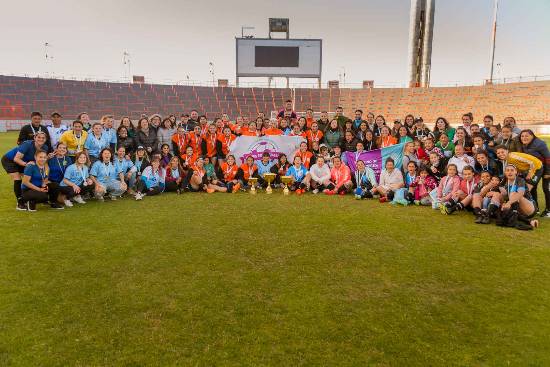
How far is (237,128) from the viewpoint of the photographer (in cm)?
1037

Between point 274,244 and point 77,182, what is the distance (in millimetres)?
4514

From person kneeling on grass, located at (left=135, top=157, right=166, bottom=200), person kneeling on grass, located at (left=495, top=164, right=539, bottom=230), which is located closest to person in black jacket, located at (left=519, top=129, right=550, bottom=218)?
person kneeling on grass, located at (left=495, top=164, right=539, bottom=230)

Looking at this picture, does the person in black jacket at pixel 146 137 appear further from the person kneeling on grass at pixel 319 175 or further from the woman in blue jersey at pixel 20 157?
the person kneeling on grass at pixel 319 175

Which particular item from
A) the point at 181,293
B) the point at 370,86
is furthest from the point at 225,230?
the point at 370,86

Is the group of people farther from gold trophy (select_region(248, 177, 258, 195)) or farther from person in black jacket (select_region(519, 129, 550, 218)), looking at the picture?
gold trophy (select_region(248, 177, 258, 195))

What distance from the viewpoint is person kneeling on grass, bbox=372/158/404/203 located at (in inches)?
310

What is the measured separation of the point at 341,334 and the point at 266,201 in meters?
4.96

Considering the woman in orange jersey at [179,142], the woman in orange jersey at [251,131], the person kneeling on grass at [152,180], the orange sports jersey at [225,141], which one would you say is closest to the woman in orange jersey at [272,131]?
the woman in orange jersey at [251,131]

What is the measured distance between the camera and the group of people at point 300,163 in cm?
643

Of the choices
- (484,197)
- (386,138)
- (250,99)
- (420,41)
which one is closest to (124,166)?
(386,138)

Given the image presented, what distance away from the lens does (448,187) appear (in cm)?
707

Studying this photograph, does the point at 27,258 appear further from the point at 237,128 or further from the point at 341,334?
the point at 237,128

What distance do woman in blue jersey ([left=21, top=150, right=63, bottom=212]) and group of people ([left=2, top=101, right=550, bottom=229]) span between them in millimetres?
17

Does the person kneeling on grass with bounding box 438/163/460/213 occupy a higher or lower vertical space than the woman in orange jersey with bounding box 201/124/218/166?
lower
